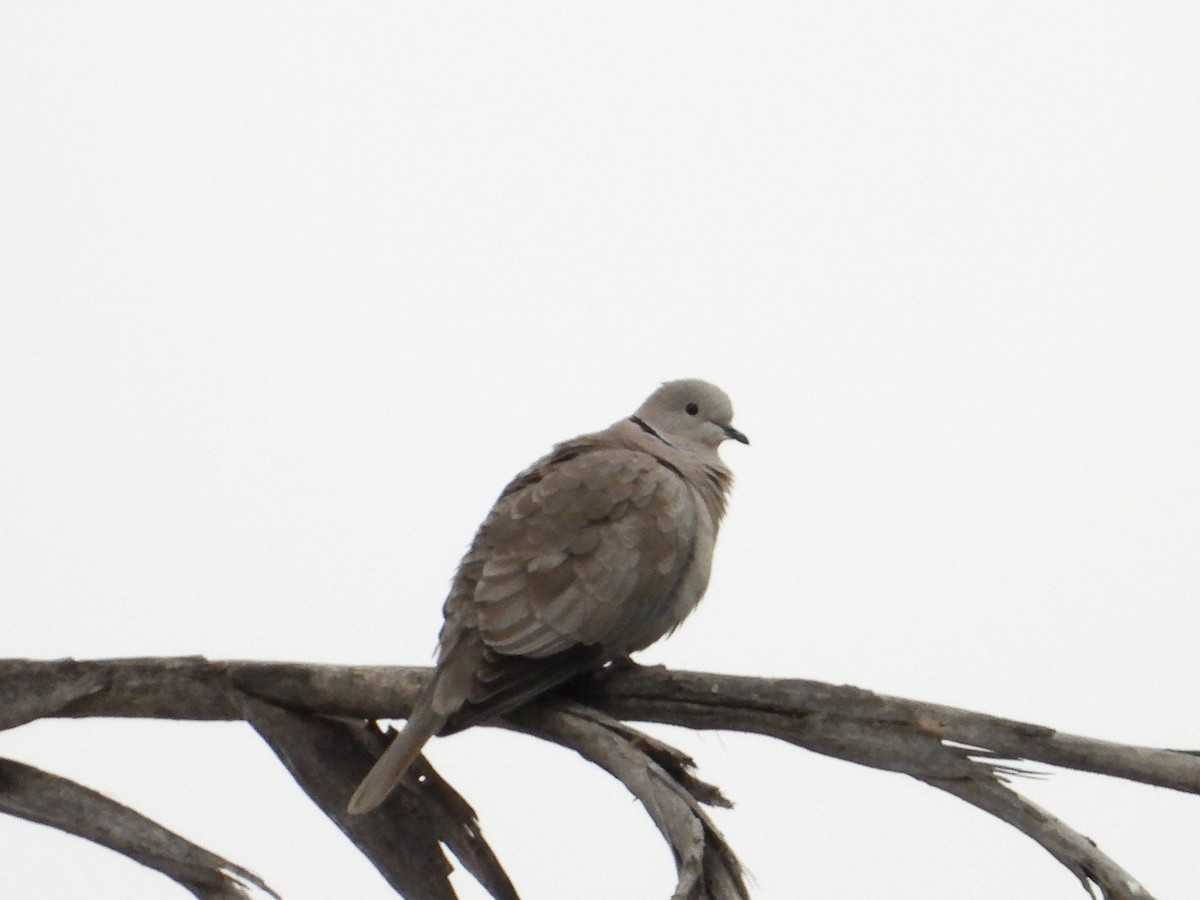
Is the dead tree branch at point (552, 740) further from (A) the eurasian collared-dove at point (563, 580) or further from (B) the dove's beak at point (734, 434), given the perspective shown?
(B) the dove's beak at point (734, 434)

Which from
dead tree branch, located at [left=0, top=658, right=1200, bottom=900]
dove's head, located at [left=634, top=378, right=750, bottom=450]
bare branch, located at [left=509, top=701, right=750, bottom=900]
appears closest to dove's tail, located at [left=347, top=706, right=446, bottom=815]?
dead tree branch, located at [left=0, top=658, right=1200, bottom=900]

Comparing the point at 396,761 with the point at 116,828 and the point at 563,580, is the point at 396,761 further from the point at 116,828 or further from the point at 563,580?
the point at 563,580

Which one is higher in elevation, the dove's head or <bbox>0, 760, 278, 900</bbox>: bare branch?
the dove's head

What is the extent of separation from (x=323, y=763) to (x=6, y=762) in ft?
2.17

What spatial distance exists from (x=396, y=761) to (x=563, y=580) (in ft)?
2.28

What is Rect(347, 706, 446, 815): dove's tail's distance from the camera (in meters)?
3.42

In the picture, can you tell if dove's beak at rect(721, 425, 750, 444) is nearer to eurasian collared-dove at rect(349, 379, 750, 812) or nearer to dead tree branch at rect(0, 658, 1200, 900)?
eurasian collared-dove at rect(349, 379, 750, 812)

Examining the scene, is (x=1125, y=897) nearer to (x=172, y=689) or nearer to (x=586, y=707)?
(x=586, y=707)

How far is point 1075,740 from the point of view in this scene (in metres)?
2.97

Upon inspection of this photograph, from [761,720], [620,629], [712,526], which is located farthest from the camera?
[712,526]

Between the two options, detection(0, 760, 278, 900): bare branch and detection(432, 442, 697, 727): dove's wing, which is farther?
detection(432, 442, 697, 727): dove's wing

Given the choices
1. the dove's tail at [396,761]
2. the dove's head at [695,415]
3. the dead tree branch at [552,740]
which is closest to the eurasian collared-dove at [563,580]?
the dove's tail at [396,761]

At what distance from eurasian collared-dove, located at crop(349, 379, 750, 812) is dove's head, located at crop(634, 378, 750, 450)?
57 cm

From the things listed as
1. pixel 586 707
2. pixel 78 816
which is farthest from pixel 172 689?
pixel 586 707
